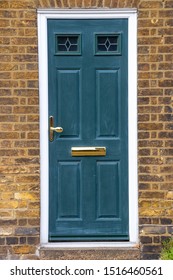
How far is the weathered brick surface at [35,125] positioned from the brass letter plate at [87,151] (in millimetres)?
387

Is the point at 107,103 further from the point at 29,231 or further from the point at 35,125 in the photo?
the point at 29,231

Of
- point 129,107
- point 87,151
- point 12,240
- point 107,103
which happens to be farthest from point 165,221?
point 12,240

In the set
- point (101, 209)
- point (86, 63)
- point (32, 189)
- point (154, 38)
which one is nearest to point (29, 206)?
point (32, 189)

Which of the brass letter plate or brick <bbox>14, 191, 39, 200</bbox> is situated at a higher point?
the brass letter plate

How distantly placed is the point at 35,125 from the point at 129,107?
1.01 meters

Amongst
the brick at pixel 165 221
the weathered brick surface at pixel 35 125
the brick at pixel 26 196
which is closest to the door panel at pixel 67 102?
the weathered brick surface at pixel 35 125

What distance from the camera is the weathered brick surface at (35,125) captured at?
8539 millimetres

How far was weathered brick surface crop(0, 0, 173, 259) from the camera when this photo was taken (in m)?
8.54

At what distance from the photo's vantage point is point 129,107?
8641 millimetres

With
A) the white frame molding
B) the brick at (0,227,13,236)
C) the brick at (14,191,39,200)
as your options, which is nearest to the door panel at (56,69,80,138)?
the white frame molding

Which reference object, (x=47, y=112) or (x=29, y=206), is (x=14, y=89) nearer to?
(x=47, y=112)

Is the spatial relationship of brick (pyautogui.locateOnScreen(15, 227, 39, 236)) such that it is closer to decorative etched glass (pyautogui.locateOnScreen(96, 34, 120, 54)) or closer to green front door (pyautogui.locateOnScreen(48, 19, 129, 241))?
green front door (pyautogui.locateOnScreen(48, 19, 129, 241))

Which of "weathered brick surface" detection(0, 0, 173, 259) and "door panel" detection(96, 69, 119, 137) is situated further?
"door panel" detection(96, 69, 119, 137)

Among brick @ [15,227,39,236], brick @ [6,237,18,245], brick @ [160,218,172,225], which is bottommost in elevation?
brick @ [6,237,18,245]
